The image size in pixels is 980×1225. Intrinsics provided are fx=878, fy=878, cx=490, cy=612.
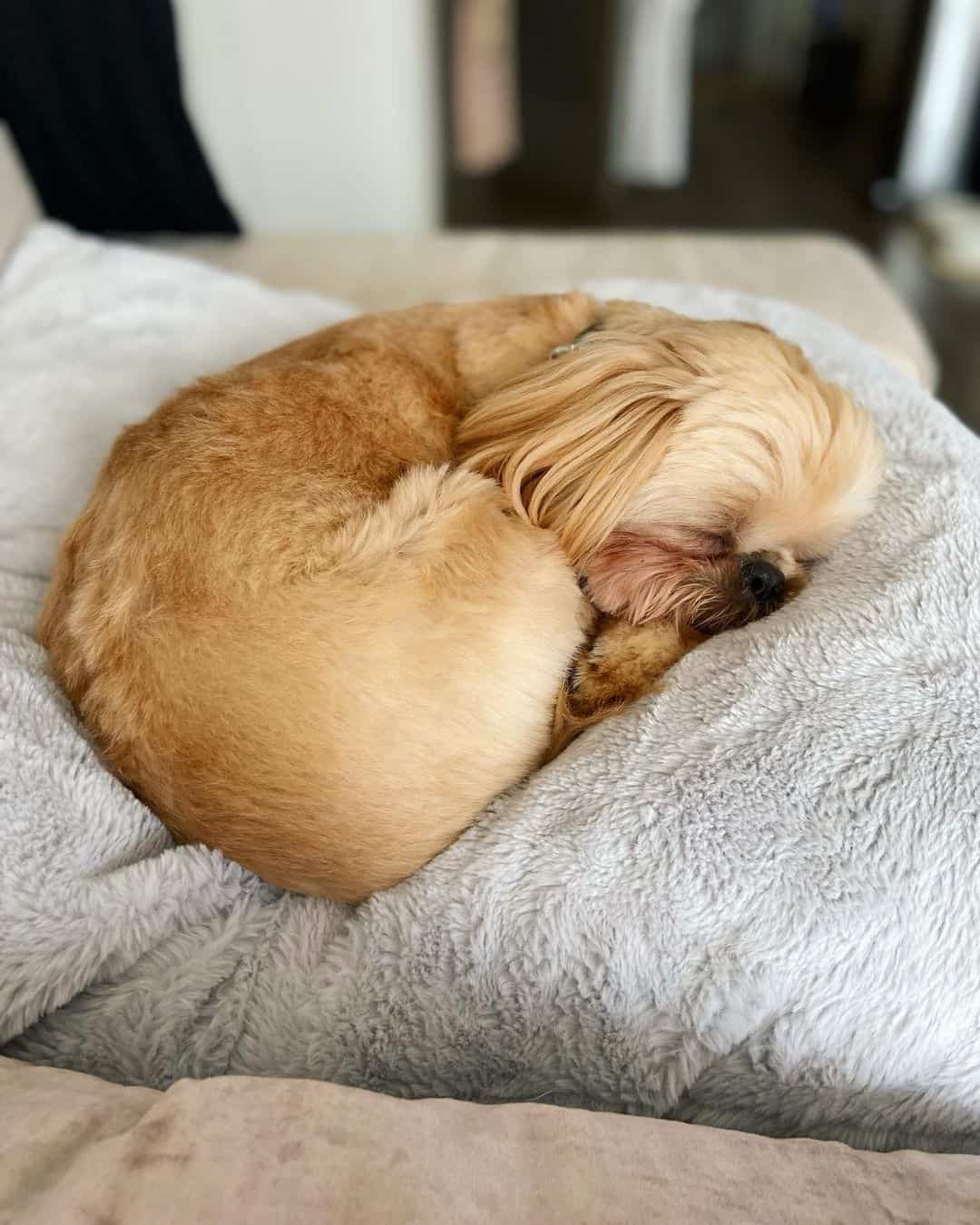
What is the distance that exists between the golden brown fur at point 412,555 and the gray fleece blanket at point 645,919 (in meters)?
0.09

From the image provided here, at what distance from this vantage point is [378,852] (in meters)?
1.13

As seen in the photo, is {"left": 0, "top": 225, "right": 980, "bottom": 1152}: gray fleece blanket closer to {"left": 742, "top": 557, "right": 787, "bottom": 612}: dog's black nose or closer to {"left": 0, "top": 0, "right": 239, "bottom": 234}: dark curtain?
{"left": 742, "top": 557, "right": 787, "bottom": 612}: dog's black nose

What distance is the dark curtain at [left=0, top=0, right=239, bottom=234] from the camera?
2971 mm

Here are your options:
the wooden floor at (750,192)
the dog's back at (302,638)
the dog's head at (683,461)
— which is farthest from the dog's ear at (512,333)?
the wooden floor at (750,192)

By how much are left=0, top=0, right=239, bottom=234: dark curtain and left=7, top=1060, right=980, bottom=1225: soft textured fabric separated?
125 inches

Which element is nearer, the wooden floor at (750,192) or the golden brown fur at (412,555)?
the golden brown fur at (412,555)

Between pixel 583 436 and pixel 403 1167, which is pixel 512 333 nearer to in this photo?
pixel 583 436

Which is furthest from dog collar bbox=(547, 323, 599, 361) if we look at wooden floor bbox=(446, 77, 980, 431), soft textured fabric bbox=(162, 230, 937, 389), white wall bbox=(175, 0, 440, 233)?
wooden floor bbox=(446, 77, 980, 431)

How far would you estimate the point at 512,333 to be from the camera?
1605 millimetres

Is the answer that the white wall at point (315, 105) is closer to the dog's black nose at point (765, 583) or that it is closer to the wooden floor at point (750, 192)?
the wooden floor at point (750, 192)

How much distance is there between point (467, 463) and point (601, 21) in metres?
4.39

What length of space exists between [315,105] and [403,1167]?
4.46 meters

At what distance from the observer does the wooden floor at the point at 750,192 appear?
4969mm

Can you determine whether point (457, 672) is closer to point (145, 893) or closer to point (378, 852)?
point (378, 852)
